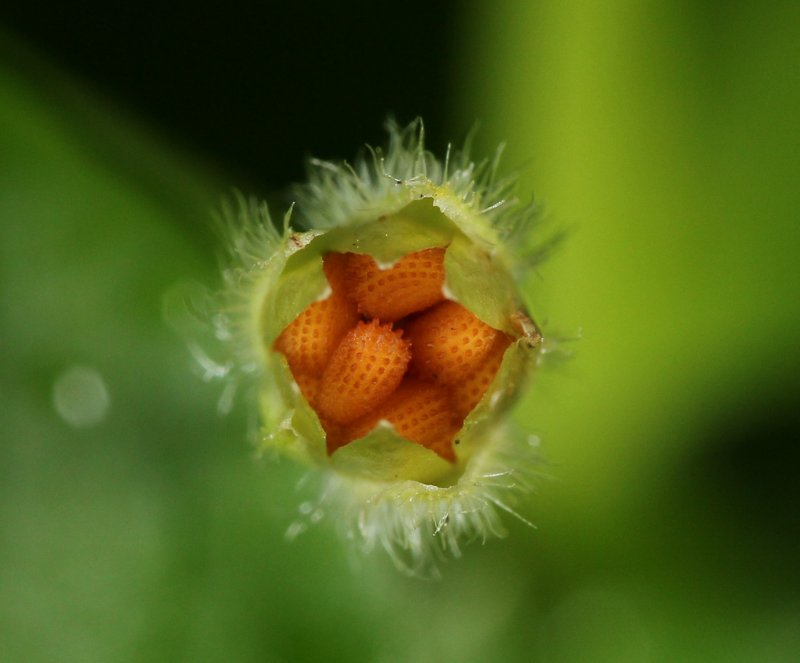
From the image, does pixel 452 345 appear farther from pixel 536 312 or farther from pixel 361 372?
pixel 536 312

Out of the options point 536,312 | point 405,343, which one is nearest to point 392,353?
point 405,343

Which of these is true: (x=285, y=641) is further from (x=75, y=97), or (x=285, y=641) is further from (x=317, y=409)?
(x=75, y=97)

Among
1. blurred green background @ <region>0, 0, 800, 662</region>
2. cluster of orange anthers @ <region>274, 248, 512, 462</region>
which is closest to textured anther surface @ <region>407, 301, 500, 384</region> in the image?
cluster of orange anthers @ <region>274, 248, 512, 462</region>

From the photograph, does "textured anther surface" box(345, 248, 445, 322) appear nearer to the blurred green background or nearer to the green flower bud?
the green flower bud

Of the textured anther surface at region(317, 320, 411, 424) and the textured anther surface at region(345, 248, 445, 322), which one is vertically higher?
the textured anther surface at region(345, 248, 445, 322)

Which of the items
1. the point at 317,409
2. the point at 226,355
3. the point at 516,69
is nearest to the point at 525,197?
the point at 516,69
